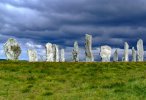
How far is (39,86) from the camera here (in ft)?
119

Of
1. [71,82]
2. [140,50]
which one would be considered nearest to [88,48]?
[140,50]

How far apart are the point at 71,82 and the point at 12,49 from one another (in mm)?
30362

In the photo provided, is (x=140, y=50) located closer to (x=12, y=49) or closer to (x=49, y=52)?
(x=49, y=52)

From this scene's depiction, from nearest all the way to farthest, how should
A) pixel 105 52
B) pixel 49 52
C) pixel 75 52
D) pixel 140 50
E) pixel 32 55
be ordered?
pixel 105 52 < pixel 32 55 < pixel 49 52 < pixel 75 52 < pixel 140 50

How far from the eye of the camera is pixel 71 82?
37781 mm

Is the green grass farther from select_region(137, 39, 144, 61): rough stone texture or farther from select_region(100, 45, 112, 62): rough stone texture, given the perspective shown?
select_region(137, 39, 144, 61): rough stone texture

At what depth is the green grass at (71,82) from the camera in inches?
1129

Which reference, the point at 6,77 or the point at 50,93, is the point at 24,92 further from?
the point at 6,77

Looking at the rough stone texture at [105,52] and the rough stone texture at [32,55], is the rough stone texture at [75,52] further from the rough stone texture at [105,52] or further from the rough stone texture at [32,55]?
the rough stone texture at [32,55]

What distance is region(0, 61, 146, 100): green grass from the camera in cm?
2867

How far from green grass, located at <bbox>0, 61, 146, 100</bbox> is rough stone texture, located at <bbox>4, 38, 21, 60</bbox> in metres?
14.5

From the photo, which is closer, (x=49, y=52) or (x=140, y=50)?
(x=49, y=52)

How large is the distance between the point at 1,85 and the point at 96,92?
11.6 m

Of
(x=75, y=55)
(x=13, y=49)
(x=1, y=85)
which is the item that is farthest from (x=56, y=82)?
(x=75, y=55)
